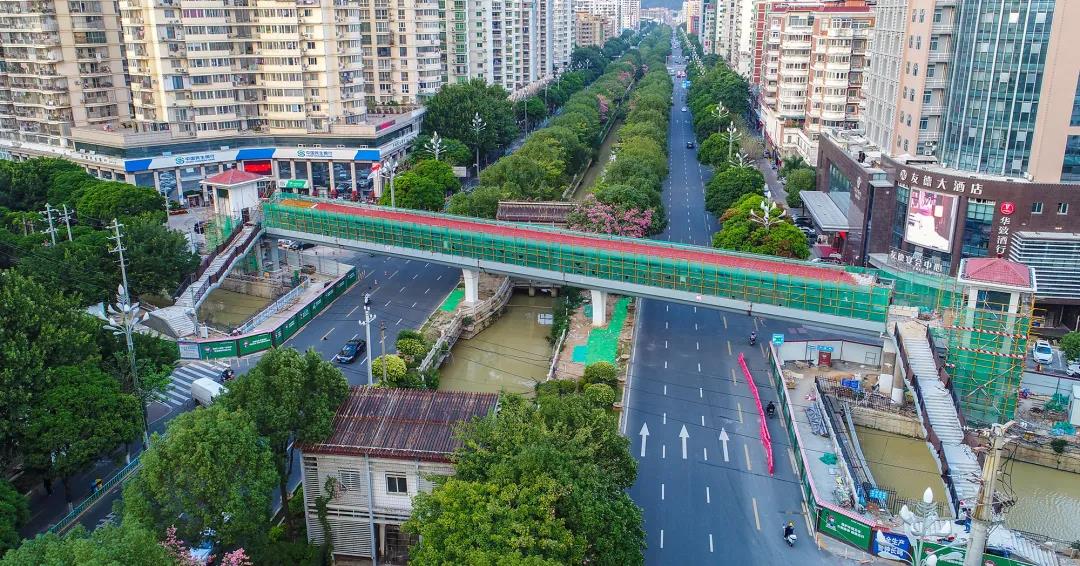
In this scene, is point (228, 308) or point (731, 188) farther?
point (731, 188)

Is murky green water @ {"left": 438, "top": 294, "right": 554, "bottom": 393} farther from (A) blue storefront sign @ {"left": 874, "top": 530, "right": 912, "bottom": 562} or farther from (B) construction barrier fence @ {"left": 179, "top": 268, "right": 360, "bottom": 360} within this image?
(A) blue storefront sign @ {"left": 874, "top": 530, "right": 912, "bottom": 562}

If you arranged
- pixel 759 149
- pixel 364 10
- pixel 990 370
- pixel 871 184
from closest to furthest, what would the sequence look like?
pixel 990 370 → pixel 871 184 → pixel 364 10 → pixel 759 149

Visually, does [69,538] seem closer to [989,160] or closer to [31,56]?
[989,160]

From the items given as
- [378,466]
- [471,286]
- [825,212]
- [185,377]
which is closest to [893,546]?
[378,466]

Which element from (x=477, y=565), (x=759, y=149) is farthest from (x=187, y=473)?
(x=759, y=149)

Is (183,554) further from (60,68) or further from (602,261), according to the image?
(60,68)

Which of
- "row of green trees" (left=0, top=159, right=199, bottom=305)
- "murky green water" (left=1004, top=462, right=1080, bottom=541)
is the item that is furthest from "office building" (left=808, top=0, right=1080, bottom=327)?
"row of green trees" (left=0, top=159, right=199, bottom=305)

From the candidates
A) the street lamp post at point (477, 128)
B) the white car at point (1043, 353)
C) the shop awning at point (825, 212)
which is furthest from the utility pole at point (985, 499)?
the street lamp post at point (477, 128)
